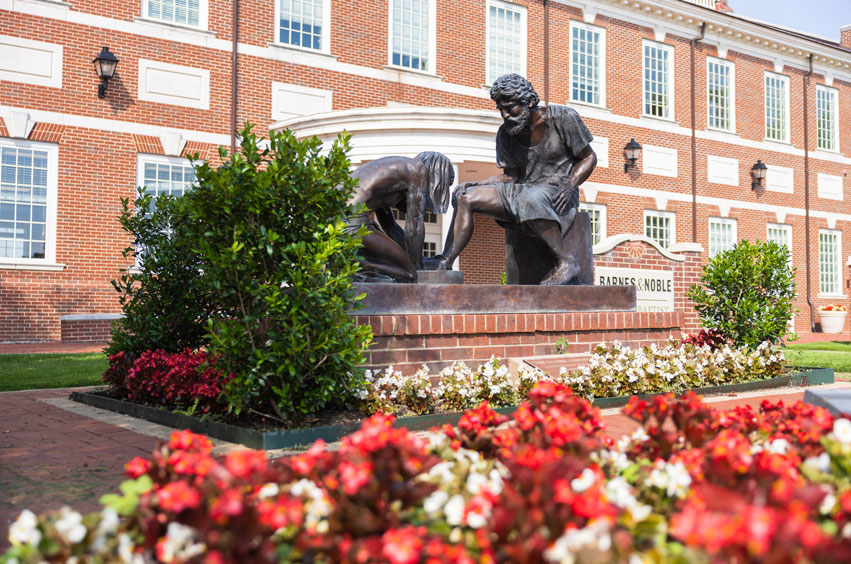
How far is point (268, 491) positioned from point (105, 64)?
14209 mm

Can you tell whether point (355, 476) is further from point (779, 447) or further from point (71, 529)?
point (779, 447)

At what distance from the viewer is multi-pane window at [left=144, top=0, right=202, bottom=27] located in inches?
606

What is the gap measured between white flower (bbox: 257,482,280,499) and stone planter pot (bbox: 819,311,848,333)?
26.1m

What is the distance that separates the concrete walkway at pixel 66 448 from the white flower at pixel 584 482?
2.13 meters

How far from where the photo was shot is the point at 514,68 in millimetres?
20172

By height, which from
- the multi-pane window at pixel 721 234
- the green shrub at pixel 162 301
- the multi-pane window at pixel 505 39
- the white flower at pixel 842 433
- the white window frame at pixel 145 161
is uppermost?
the multi-pane window at pixel 505 39

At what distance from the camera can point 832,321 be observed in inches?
959

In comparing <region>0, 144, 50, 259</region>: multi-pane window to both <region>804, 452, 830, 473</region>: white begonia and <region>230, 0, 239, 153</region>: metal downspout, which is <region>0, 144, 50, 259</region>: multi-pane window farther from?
<region>804, 452, 830, 473</region>: white begonia

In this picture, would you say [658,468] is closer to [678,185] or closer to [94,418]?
[94,418]

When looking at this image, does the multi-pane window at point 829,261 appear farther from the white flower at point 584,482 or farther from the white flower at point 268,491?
the white flower at point 268,491

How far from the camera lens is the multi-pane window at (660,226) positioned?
72.5 ft

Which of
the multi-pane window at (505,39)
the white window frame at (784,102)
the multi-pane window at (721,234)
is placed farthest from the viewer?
the white window frame at (784,102)

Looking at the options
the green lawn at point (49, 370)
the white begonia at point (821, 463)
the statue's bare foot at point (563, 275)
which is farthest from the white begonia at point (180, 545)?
the green lawn at point (49, 370)

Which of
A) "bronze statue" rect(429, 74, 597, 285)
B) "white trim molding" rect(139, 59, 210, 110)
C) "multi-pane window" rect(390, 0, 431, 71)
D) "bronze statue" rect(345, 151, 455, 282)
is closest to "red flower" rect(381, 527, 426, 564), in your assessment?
"bronze statue" rect(345, 151, 455, 282)
